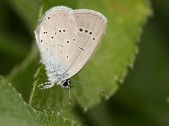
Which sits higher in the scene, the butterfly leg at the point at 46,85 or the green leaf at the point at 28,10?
the butterfly leg at the point at 46,85

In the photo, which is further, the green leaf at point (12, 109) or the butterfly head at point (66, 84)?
the butterfly head at point (66, 84)

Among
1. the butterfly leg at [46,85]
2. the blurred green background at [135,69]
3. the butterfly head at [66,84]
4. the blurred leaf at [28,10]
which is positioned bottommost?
the blurred green background at [135,69]

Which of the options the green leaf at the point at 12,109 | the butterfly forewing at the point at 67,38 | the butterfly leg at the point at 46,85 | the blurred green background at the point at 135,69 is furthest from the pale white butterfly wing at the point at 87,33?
the green leaf at the point at 12,109

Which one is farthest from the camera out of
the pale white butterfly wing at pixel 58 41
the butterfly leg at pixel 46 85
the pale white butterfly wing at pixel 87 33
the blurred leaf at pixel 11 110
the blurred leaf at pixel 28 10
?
the blurred leaf at pixel 28 10

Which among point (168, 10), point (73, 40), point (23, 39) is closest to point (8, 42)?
point (23, 39)

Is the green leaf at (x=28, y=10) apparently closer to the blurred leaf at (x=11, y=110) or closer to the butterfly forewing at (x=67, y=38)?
the butterfly forewing at (x=67, y=38)

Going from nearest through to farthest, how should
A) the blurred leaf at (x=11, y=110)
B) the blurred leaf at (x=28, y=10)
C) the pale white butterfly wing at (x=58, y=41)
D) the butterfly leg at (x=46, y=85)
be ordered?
the blurred leaf at (x=11, y=110) → the butterfly leg at (x=46, y=85) → the pale white butterfly wing at (x=58, y=41) → the blurred leaf at (x=28, y=10)

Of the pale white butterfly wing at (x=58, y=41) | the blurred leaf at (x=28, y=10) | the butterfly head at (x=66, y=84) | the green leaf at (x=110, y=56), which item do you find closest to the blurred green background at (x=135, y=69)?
the blurred leaf at (x=28, y=10)

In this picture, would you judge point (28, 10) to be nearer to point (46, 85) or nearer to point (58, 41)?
point (58, 41)
